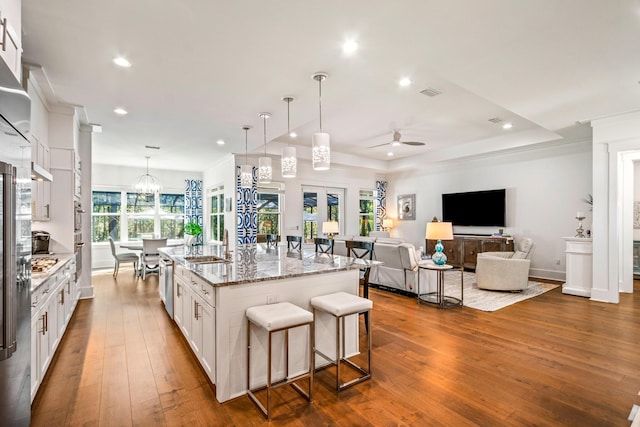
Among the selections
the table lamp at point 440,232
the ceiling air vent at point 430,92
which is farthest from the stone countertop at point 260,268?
the ceiling air vent at point 430,92

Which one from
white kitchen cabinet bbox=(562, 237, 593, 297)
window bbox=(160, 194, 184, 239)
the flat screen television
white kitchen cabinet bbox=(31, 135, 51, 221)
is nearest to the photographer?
white kitchen cabinet bbox=(31, 135, 51, 221)

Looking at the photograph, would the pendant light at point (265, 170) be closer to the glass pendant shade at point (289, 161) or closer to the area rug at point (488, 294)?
the glass pendant shade at point (289, 161)

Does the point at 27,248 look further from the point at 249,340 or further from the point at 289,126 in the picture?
the point at 289,126

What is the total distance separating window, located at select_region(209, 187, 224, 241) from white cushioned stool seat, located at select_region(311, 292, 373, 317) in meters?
6.04

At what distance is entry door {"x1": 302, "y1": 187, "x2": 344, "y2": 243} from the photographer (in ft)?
28.1

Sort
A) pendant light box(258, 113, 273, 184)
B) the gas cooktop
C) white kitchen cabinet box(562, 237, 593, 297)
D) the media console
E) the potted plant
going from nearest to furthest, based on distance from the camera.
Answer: the gas cooktop
pendant light box(258, 113, 273, 184)
white kitchen cabinet box(562, 237, 593, 297)
the media console
the potted plant

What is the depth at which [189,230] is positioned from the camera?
336 inches

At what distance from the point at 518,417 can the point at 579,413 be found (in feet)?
1.43

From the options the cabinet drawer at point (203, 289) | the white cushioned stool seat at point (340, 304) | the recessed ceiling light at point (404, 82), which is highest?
the recessed ceiling light at point (404, 82)

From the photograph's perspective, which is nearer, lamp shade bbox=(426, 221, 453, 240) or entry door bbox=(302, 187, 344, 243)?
lamp shade bbox=(426, 221, 453, 240)

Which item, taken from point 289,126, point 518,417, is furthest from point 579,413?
point 289,126

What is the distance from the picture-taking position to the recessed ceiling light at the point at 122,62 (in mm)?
2959

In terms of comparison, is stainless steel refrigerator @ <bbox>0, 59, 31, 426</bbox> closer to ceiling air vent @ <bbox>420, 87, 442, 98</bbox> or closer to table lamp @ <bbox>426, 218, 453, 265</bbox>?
ceiling air vent @ <bbox>420, 87, 442, 98</bbox>

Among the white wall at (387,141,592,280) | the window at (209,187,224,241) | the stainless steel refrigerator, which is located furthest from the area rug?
the window at (209,187,224,241)
